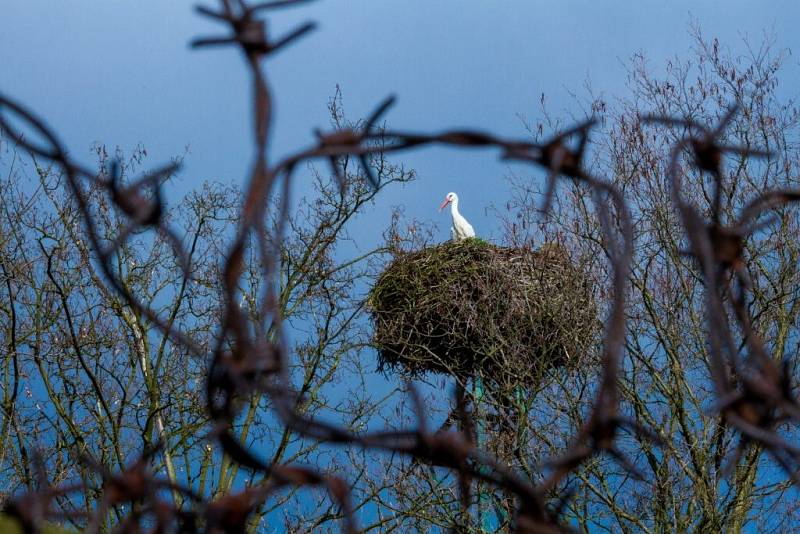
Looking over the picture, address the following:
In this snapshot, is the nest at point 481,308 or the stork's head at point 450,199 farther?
the stork's head at point 450,199

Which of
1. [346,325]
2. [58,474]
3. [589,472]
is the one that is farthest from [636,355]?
[58,474]

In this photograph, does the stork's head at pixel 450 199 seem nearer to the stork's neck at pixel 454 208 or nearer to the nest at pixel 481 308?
the stork's neck at pixel 454 208

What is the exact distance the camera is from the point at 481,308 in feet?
24.3

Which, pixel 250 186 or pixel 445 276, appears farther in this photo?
pixel 445 276

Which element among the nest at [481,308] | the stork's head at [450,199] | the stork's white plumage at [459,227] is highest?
the stork's head at [450,199]

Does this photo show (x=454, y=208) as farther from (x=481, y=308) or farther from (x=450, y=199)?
(x=481, y=308)

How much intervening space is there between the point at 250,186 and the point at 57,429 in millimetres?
6540

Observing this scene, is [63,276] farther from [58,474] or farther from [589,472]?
[589,472]

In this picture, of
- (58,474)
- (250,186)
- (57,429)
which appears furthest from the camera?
(57,429)

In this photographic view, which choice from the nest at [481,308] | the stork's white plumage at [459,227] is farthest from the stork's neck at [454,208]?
the nest at [481,308]

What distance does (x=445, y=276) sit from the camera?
298 inches

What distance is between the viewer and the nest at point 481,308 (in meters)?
6.82

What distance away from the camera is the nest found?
22.4 feet

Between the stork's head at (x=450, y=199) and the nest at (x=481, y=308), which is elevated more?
the stork's head at (x=450, y=199)
